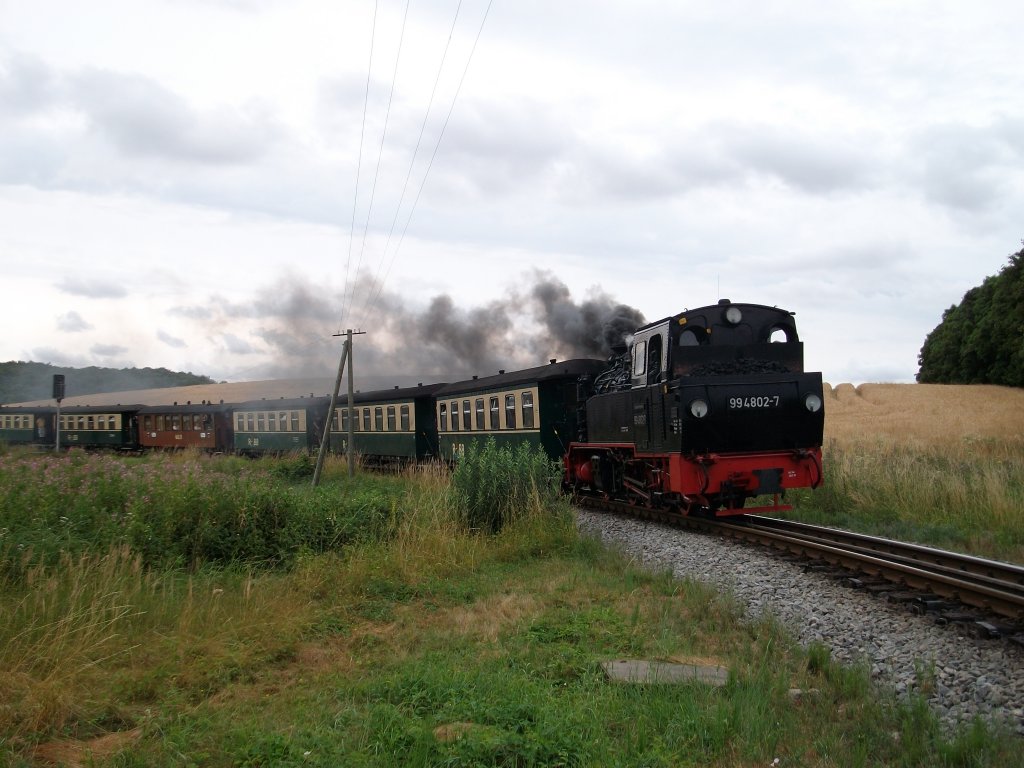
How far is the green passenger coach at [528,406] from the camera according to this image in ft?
51.1

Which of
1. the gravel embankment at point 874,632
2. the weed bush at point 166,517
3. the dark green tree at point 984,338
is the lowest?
the gravel embankment at point 874,632

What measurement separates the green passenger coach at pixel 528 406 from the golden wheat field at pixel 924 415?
863 cm

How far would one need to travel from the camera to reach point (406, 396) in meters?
24.2

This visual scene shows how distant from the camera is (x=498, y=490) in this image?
10.6 metres

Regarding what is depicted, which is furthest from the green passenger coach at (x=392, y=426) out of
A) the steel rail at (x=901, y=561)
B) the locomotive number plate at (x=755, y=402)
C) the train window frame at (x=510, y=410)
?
the steel rail at (x=901, y=561)

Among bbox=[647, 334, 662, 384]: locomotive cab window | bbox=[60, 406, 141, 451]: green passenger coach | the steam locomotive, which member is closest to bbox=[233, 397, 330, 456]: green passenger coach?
bbox=[60, 406, 141, 451]: green passenger coach

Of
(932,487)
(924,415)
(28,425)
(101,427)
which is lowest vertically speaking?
(932,487)

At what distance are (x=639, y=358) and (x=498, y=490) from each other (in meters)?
3.25

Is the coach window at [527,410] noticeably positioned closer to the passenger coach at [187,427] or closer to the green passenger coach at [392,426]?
the green passenger coach at [392,426]

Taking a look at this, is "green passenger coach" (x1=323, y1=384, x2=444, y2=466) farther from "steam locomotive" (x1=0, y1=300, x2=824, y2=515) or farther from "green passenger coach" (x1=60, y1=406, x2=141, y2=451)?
"green passenger coach" (x1=60, y1=406, x2=141, y2=451)

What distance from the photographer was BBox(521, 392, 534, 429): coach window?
15891 millimetres

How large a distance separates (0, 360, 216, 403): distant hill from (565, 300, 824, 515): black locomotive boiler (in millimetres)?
93778

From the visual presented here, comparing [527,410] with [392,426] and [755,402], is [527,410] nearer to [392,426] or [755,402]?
[755,402]

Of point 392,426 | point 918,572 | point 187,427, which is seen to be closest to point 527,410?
point 918,572
